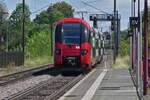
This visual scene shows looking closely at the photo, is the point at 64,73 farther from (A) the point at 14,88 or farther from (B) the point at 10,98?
(B) the point at 10,98

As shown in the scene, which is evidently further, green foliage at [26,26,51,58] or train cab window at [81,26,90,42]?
green foliage at [26,26,51,58]

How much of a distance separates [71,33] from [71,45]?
2.64ft

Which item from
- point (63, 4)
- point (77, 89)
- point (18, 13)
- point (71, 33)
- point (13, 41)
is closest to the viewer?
point (77, 89)

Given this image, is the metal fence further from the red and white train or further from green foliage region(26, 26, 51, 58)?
green foliage region(26, 26, 51, 58)

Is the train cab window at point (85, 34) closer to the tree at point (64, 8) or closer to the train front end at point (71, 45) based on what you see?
the train front end at point (71, 45)

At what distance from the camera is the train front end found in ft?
124

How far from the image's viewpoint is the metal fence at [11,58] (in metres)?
54.2

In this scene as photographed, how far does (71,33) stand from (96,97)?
16.9 m

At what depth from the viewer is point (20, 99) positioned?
21.4 m

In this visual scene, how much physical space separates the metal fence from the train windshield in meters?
16.8

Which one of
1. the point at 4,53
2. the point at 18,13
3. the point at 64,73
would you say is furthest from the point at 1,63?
the point at 18,13

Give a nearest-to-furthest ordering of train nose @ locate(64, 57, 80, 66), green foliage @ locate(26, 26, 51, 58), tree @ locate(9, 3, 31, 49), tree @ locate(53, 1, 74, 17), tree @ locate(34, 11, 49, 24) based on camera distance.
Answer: train nose @ locate(64, 57, 80, 66)
green foliage @ locate(26, 26, 51, 58)
tree @ locate(9, 3, 31, 49)
tree @ locate(53, 1, 74, 17)
tree @ locate(34, 11, 49, 24)

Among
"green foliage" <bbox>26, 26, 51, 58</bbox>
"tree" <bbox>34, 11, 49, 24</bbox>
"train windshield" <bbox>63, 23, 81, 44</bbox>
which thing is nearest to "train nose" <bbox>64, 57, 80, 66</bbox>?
"train windshield" <bbox>63, 23, 81, 44</bbox>

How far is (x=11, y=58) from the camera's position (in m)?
56.5
